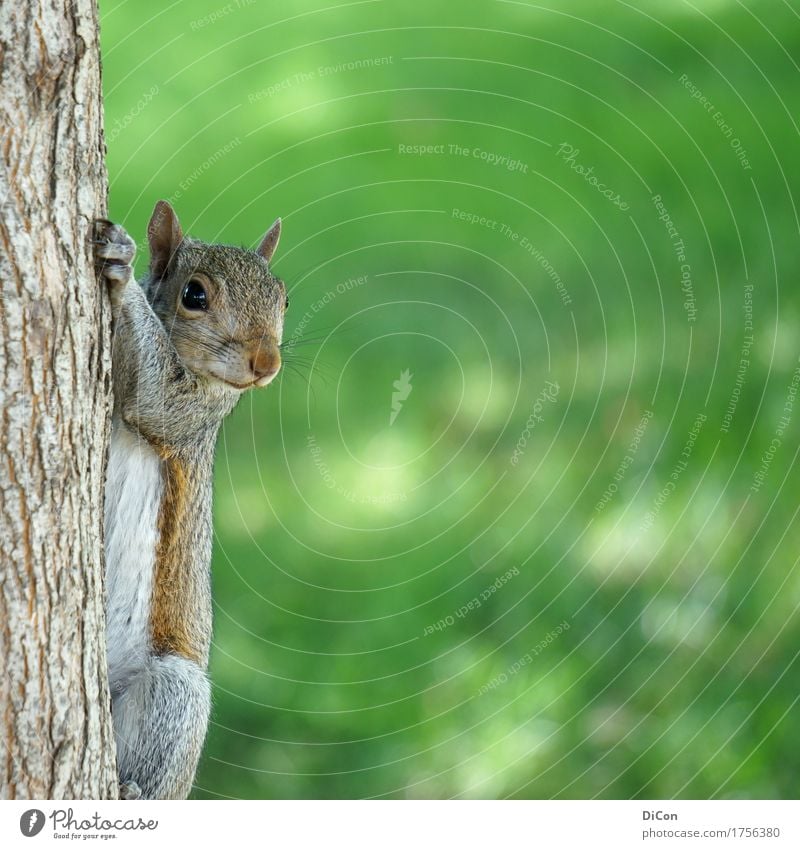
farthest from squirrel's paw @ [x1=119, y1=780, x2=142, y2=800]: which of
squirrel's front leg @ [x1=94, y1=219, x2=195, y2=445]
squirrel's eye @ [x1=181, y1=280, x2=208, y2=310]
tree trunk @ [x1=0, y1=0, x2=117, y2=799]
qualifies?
squirrel's eye @ [x1=181, y1=280, x2=208, y2=310]

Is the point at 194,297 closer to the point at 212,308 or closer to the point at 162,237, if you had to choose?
the point at 212,308

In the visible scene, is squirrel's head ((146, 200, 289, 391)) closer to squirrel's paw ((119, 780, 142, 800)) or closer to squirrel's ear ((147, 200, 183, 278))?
squirrel's ear ((147, 200, 183, 278))

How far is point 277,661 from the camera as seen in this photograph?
4.47 m

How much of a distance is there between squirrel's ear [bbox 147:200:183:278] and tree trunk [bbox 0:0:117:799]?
0.61 metres

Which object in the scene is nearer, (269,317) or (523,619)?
(269,317)

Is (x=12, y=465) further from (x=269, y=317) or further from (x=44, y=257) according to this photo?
(x=269, y=317)

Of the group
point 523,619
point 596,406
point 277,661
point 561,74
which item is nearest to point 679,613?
point 523,619

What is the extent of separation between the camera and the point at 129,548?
2.96 metres

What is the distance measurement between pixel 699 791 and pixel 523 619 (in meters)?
0.90

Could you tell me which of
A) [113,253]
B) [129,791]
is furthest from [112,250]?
[129,791]

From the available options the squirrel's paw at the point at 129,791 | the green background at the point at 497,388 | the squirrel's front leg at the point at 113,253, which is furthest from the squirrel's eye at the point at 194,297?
→ the squirrel's paw at the point at 129,791

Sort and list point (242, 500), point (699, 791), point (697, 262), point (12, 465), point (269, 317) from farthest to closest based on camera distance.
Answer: point (697, 262) < point (242, 500) < point (699, 791) < point (269, 317) < point (12, 465)

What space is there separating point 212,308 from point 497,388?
92.1 inches
